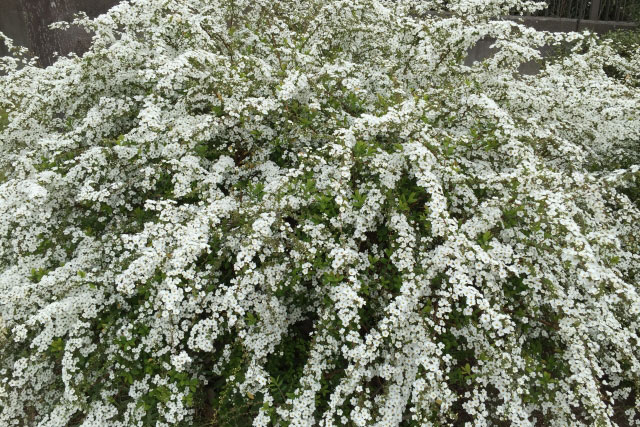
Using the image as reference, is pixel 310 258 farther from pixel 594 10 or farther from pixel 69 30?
pixel 594 10

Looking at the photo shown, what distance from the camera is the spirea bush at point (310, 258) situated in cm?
266

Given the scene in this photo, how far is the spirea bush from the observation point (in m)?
2.66

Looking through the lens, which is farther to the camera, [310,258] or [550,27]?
[550,27]

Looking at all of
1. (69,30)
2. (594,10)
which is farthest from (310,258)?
(594,10)

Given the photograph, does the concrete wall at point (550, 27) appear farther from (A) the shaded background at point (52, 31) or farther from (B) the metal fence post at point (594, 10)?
(A) the shaded background at point (52, 31)

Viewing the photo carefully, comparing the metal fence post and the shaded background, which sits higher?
the shaded background

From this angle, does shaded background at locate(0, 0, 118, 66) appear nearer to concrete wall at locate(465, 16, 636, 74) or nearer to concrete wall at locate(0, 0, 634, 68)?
concrete wall at locate(0, 0, 634, 68)

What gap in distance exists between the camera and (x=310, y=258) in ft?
9.02

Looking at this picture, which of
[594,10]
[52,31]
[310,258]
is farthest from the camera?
[594,10]

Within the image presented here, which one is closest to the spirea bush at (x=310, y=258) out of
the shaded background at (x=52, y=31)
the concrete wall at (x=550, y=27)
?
the shaded background at (x=52, y=31)

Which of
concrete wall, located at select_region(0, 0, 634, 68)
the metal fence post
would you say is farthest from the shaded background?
the metal fence post

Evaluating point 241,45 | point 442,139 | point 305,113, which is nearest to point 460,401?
point 442,139

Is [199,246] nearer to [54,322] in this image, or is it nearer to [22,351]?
[54,322]

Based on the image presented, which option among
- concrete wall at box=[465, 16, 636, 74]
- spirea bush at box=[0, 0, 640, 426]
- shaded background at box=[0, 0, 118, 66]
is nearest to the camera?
spirea bush at box=[0, 0, 640, 426]
